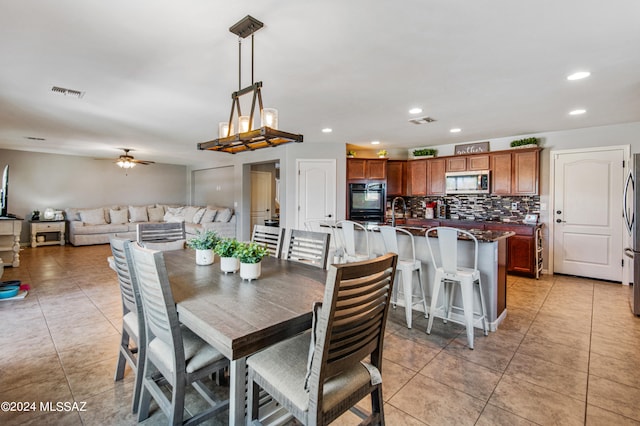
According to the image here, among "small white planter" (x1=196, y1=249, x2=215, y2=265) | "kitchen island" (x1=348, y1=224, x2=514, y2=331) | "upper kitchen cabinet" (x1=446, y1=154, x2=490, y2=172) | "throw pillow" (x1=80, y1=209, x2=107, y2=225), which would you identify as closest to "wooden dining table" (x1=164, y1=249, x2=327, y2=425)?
"small white planter" (x1=196, y1=249, x2=215, y2=265)

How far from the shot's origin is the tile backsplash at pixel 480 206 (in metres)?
5.49

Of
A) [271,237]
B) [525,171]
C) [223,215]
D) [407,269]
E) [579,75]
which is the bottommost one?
[407,269]

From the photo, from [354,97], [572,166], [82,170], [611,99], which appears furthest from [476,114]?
[82,170]

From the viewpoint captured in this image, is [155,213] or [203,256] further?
[155,213]

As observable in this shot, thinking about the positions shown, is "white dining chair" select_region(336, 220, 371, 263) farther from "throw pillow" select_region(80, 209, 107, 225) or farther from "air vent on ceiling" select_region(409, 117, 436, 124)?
"throw pillow" select_region(80, 209, 107, 225)

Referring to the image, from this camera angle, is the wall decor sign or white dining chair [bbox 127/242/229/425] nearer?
white dining chair [bbox 127/242/229/425]

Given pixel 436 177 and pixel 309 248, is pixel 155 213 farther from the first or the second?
pixel 309 248

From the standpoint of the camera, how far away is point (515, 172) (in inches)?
210

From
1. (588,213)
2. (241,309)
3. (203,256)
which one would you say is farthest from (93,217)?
(588,213)

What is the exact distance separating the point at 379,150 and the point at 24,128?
6.22 meters

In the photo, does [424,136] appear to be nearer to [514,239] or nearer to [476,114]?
[476,114]

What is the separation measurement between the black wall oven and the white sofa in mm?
3288

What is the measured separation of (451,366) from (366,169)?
441 centimetres

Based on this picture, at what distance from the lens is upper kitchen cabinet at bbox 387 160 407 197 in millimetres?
6473
